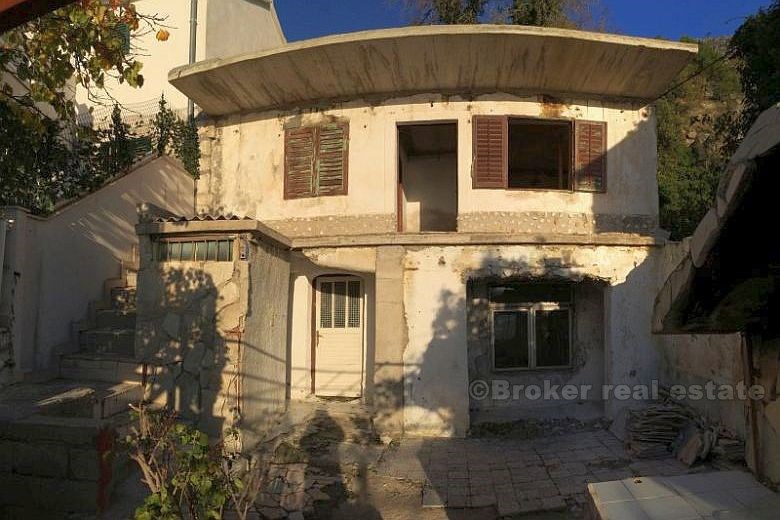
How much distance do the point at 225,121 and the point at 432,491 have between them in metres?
7.34

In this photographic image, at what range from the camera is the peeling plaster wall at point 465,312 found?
24.3 feet

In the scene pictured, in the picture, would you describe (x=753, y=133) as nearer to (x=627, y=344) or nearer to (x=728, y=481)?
(x=728, y=481)

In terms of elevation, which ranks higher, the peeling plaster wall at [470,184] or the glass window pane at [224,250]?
the peeling plaster wall at [470,184]

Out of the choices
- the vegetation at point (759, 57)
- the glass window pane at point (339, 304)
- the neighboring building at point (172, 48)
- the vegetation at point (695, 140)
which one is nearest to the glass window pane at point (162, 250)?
the glass window pane at point (339, 304)

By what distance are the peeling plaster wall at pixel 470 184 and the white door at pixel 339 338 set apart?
1278mm

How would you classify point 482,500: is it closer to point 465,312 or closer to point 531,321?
point 465,312

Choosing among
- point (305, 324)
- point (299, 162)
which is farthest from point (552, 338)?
point (299, 162)

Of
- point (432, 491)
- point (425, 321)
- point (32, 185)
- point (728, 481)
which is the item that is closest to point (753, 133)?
point (728, 481)

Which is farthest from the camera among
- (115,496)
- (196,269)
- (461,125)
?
(461,125)

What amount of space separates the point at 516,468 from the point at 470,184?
4334 millimetres

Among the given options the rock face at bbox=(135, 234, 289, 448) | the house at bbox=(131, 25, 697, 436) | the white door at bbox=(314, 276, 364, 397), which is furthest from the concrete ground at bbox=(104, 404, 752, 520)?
the white door at bbox=(314, 276, 364, 397)

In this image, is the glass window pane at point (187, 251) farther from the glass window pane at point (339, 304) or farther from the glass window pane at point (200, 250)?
the glass window pane at point (339, 304)

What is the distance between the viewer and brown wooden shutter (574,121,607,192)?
8.11 metres

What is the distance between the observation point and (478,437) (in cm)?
750
